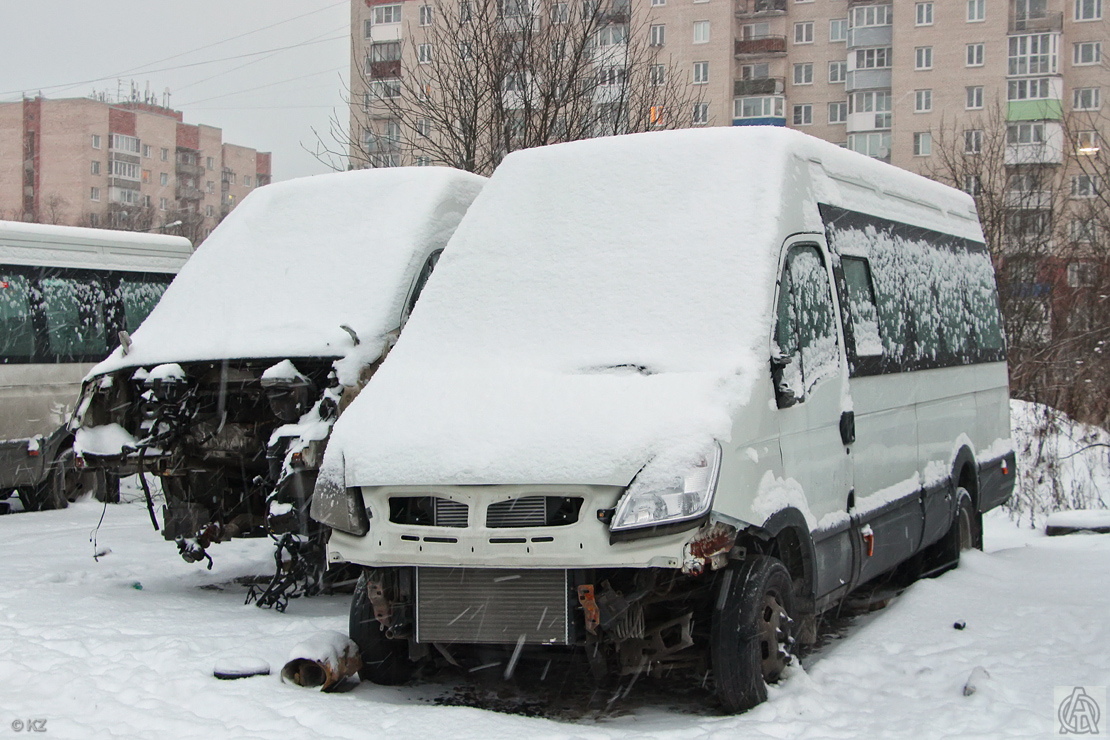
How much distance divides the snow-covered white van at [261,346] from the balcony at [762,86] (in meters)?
60.3

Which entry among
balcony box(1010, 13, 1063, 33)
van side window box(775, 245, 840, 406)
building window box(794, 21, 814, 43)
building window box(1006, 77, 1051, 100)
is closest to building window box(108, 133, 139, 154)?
building window box(794, 21, 814, 43)

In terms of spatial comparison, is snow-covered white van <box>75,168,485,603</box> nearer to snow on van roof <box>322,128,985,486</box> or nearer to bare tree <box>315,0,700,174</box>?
snow on van roof <box>322,128,985,486</box>

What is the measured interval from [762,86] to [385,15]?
18.9m

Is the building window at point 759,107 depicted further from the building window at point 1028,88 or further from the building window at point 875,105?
the building window at point 1028,88

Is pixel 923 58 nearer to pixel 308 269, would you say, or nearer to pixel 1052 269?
pixel 1052 269

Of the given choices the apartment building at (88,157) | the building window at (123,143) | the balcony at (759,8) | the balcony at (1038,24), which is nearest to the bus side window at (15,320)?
the balcony at (1038,24)

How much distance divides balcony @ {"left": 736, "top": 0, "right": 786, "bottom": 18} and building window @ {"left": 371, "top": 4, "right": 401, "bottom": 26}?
696 inches

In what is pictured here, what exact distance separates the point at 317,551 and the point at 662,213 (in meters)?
2.93

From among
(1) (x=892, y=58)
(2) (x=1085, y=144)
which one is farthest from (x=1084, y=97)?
(2) (x=1085, y=144)

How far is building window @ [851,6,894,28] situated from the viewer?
209 feet

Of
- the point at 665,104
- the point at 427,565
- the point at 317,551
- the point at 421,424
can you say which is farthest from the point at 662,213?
the point at 665,104

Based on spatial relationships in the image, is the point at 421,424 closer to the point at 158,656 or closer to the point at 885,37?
the point at 158,656

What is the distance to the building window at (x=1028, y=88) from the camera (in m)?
60.6

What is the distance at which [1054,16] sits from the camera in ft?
199
